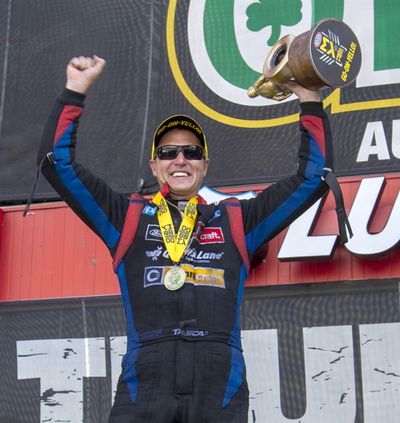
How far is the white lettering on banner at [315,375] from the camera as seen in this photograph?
4582 mm

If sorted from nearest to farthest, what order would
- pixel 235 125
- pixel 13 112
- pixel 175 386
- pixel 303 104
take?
1. pixel 175 386
2. pixel 303 104
3. pixel 235 125
4. pixel 13 112

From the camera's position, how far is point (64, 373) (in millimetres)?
5266

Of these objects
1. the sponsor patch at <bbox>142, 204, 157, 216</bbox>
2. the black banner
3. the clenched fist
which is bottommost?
the sponsor patch at <bbox>142, 204, 157, 216</bbox>

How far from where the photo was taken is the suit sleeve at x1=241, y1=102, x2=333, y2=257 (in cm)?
285

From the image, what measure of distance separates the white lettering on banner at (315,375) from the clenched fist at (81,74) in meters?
2.25

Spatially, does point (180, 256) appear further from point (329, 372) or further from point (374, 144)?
point (374, 144)

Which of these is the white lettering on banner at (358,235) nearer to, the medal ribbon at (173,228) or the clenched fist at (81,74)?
the medal ribbon at (173,228)

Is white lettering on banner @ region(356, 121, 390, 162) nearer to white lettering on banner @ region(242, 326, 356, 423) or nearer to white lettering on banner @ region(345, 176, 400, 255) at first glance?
white lettering on banner @ region(345, 176, 400, 255)

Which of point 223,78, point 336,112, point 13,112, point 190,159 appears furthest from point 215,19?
point 190,159

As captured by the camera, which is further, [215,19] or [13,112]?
[13,112]

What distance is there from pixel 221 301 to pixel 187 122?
2.03ft

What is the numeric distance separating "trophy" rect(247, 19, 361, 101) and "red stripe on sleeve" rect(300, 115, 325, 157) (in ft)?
0.34

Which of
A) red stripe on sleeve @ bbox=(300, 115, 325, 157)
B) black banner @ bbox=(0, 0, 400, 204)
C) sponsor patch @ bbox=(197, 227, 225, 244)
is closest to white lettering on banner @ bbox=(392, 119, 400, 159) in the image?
black banner @ bbox=(0, 0, 400, 204)

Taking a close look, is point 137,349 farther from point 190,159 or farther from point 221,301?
point 190,159
